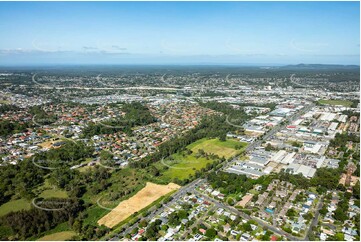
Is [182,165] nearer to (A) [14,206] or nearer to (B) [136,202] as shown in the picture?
(B) [136,202]

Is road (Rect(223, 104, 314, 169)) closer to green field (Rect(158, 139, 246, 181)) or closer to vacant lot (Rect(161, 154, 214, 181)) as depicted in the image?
green field (Rect(158, 139, 246, 181))

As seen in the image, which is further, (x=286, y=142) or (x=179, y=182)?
(x=286, y=142)

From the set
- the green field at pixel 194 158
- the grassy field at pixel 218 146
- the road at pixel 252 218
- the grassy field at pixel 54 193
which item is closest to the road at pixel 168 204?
the road at pixel 252 218

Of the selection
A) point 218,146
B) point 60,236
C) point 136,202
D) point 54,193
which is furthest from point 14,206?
point 218,146

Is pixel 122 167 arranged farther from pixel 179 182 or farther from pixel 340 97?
pixel 340 97

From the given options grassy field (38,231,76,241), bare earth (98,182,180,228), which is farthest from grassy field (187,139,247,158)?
grassy field (38,231,76,241)

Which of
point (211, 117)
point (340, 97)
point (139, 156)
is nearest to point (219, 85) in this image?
point (340, 97)
